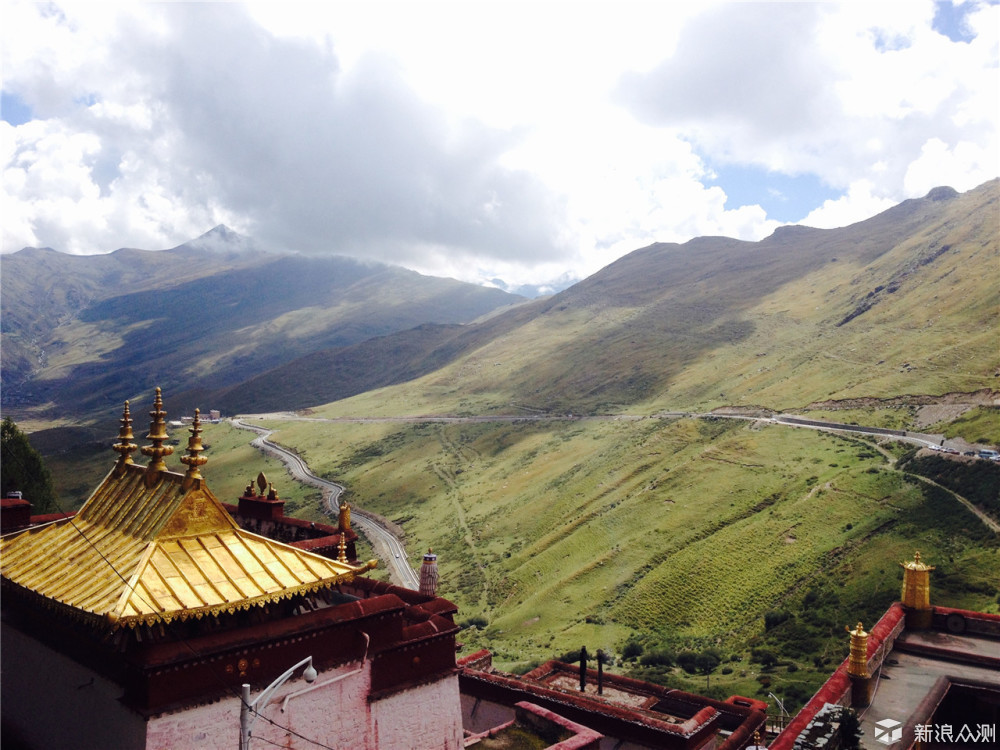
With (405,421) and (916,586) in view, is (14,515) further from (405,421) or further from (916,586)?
(405,421)

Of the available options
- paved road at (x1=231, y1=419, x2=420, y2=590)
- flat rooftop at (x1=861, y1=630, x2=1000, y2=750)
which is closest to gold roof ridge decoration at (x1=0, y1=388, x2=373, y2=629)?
flat rooftop at (x1=861, y1=630, x2=1000, y2=750)

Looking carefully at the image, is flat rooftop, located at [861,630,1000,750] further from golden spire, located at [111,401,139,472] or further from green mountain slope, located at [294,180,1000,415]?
green mountain slope, located at [294,180,1000,415]

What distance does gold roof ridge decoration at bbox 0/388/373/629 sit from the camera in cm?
994

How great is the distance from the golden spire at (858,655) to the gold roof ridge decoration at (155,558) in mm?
13747

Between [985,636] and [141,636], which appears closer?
[141,636]

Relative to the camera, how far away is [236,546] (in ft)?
37.4

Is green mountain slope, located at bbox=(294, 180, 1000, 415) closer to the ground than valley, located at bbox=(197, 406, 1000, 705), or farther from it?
farther from it

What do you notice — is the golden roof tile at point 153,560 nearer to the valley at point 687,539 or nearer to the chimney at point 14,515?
the chimney at point 14,515

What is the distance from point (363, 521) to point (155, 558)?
8111 centimetres

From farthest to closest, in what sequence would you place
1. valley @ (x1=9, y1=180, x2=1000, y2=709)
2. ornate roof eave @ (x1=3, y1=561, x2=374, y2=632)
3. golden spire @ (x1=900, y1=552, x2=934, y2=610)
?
1. valley @ (x1=9, y1=180, x2=1000, y2=709)
2. golden spire @ (x1=900, y1=552, x2=934, y2=610)
3. ornate roof eave @ (x1=3, y1=561, x2=374, y2=632)

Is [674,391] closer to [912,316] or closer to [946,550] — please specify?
[912,316]

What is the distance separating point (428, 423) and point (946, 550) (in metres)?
96.3

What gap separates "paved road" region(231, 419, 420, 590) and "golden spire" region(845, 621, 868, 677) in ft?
107

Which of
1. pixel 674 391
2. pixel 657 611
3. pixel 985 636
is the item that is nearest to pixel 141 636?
pixel 985 636
